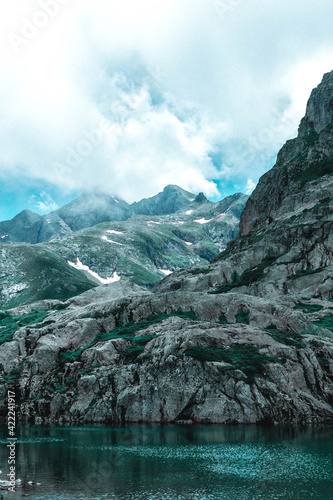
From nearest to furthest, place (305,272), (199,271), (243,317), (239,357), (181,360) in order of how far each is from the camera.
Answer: (181,360) < (239,357) < (243,317) < (305,272) < (199,271)

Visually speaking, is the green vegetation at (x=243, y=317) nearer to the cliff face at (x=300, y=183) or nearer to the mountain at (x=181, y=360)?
the mountain at (x=181, y=360)

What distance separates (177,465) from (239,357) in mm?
36439

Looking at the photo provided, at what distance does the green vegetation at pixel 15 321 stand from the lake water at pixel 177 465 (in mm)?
53777

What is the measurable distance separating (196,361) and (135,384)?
1273 centimetres

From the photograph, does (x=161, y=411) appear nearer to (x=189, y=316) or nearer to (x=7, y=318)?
(x=189, y=316)

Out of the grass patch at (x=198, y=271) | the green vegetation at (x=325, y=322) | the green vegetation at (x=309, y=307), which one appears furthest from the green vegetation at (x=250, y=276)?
the green vegetation at (x=325, y=322)

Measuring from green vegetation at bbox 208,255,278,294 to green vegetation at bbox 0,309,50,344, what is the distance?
58.8 meters

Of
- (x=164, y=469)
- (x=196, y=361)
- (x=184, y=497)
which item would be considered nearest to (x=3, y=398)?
(x=196, y=361)

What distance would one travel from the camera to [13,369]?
8131 cm

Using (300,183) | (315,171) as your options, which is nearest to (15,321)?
(300,183)

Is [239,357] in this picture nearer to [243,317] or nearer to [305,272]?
[243,317]

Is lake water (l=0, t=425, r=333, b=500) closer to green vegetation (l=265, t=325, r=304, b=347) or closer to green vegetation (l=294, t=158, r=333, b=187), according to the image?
green vegetation (l=265, t=325, r=304, b=347)

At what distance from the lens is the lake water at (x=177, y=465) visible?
26.5 metres

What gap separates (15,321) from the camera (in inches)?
4845
